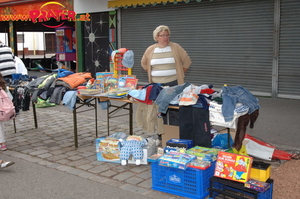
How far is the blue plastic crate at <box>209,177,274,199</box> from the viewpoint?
3.98 meters

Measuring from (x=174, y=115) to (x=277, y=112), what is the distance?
4236 millimetres

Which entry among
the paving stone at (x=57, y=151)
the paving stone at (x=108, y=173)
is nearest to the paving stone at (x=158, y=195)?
the paving stone at (x=108, y=173)

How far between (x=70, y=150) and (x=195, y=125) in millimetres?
2467

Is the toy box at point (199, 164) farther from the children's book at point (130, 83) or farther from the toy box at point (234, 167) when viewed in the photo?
the children's book at point (130, 83)

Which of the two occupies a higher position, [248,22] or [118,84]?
[248,22]

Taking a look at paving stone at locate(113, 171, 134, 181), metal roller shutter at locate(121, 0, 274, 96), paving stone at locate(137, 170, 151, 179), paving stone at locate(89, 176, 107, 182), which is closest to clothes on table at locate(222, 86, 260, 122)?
paving stone at locate(137, 170, 151, 179)

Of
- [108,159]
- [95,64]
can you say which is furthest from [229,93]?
[95,64]

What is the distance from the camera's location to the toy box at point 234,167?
4.07 m

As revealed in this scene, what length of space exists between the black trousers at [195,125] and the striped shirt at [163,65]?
1.29 metres

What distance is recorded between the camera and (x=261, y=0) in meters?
10.8

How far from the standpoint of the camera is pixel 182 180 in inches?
177

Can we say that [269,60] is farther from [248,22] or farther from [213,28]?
[213,28]

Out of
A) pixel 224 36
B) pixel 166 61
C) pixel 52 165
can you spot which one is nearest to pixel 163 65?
pixel 166 61

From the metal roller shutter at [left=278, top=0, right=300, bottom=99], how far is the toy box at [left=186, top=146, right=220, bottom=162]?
6492 millimetres
